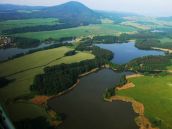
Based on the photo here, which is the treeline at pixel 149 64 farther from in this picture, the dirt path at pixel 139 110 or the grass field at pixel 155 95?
the dirt path at pixel 139 110

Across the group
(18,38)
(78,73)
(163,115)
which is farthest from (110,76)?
(18,38)

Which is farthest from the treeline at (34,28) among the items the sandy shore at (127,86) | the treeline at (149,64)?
the sandy shore at (127,86)

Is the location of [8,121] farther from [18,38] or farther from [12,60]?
Result: [18,38]

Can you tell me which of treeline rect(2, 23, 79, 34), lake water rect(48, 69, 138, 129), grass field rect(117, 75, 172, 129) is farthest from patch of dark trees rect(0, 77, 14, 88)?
treeline rect(2, 23, 79, 34)

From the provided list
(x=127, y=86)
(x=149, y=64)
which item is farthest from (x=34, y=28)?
(x=127, y=86)

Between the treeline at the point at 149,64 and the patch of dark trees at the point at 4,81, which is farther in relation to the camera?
the treeline at the point at 149,64

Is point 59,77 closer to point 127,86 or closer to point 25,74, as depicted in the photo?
point 25,74
